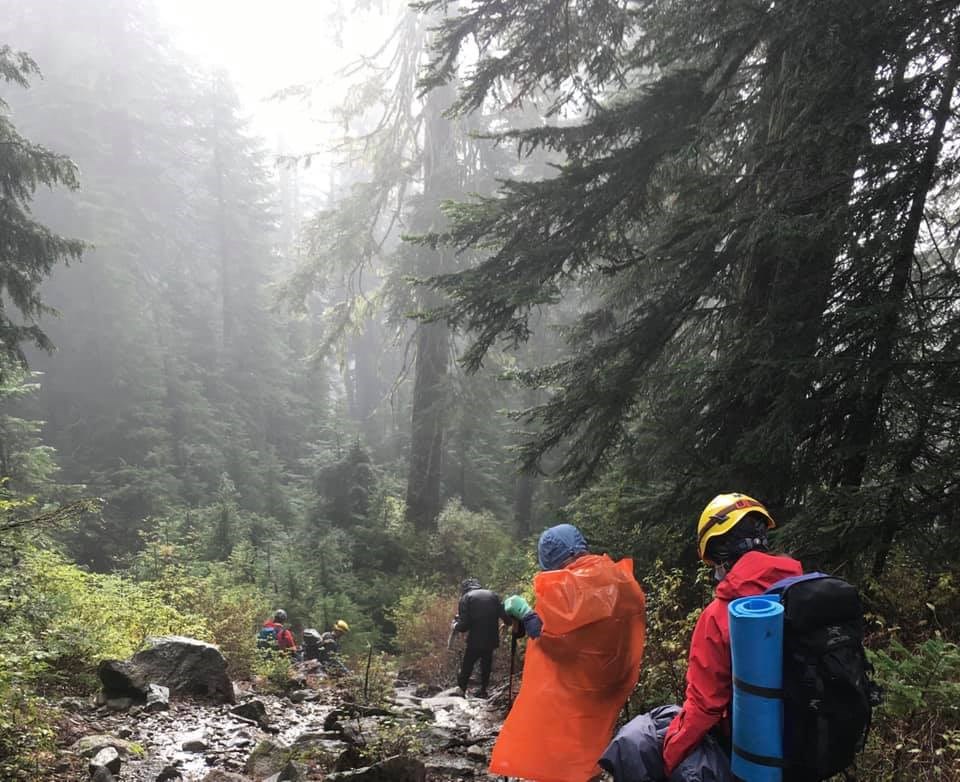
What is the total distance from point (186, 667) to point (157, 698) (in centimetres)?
67

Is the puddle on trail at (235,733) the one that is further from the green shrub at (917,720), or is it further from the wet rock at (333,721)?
the green shrub at (917,720)

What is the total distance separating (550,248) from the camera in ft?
21.6

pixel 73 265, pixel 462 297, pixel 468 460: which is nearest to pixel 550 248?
pixel 462 297

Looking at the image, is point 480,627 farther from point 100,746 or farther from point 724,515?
point 724,515

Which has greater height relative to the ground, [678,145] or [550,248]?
[678,145]

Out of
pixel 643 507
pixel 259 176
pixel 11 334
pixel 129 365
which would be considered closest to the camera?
pixel 643 507

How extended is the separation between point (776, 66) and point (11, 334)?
9569 millimetres

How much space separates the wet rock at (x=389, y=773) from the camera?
13.8 ft

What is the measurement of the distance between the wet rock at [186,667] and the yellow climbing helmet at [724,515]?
614cm

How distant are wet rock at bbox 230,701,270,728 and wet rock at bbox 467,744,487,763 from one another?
7.17 feet

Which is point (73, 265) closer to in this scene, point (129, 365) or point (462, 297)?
point (129, 365)

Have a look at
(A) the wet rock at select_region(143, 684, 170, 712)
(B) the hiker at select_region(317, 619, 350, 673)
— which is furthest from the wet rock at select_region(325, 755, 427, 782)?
(B) the hiker at select_region(317, 619, 350, 673)

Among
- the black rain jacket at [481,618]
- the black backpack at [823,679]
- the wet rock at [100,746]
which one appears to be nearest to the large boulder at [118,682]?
the wet rock at [100,746]

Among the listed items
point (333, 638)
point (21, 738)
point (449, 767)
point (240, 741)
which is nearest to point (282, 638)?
point (333, 638)
